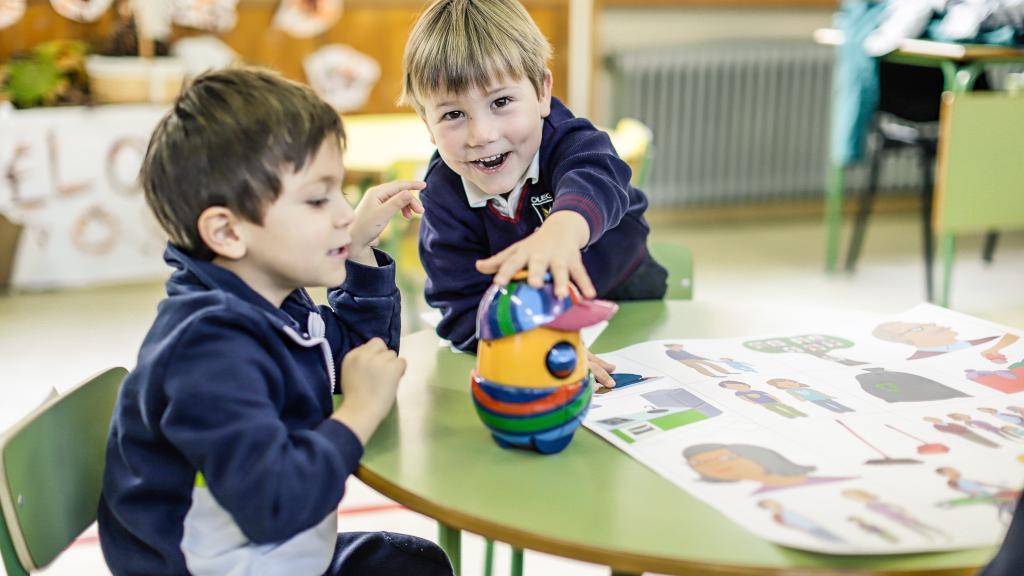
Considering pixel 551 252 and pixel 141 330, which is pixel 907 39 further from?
pixel 551 252

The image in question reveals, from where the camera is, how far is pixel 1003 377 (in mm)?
1171

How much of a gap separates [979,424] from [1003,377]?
16cm

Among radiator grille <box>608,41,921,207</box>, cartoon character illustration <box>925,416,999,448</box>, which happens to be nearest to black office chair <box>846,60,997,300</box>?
radiator grille <box>608,41,921,207</box>

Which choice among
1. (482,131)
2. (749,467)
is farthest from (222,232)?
(749,467)

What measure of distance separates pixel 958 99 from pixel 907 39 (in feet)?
1.54

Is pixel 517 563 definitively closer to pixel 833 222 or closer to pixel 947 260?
pixel 947 260

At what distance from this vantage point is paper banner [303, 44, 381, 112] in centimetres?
457

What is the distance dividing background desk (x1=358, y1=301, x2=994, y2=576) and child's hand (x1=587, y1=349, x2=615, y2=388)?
123mm

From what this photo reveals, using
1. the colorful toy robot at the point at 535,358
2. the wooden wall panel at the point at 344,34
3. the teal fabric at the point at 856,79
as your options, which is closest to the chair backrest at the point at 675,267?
the colorful toy robot at the point at 535,358

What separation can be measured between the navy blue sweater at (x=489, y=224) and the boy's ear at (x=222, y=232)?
1.22ft

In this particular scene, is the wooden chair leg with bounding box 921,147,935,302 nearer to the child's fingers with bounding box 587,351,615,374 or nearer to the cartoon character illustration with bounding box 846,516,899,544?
the child's fingers with bounding box 587,351,615,374

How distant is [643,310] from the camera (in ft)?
4.92

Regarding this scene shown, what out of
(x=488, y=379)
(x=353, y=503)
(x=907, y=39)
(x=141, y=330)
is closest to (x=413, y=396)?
(x=488, y=379)

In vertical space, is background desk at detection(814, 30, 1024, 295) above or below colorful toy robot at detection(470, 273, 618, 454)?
above
